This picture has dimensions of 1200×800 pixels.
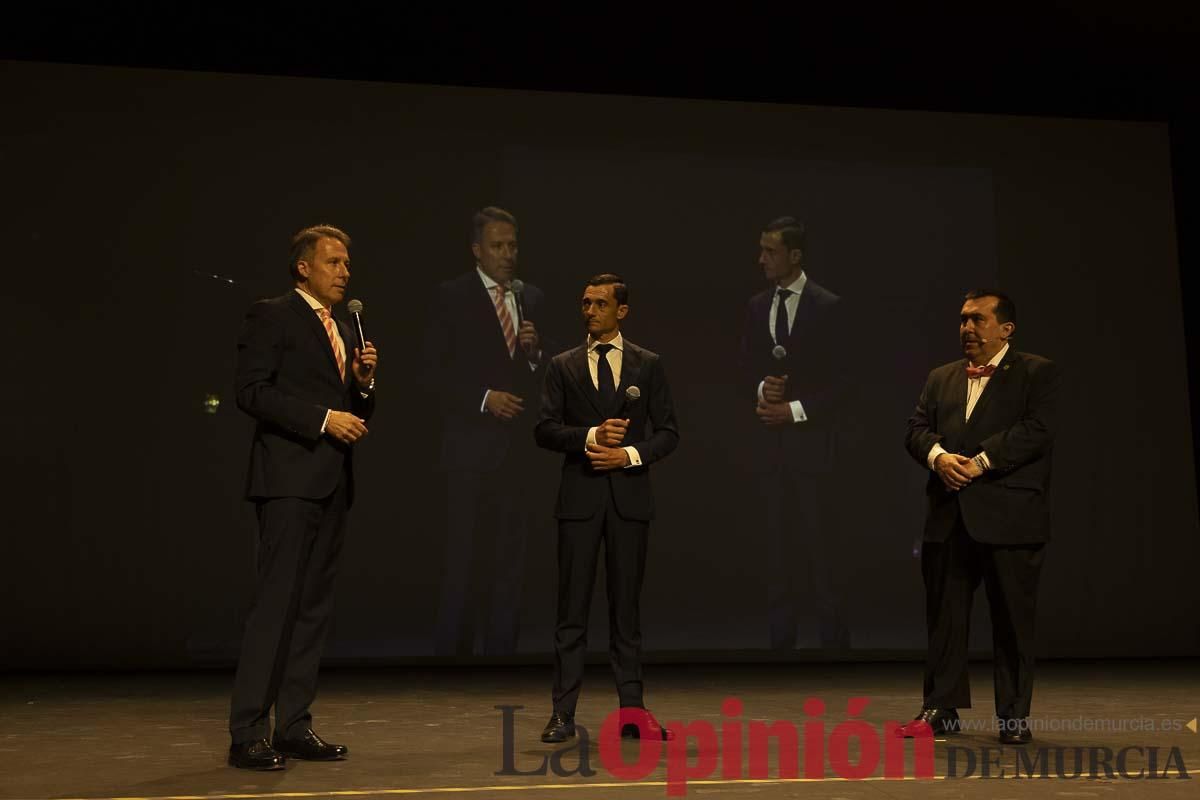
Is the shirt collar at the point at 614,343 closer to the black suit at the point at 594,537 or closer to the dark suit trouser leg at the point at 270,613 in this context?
the black suit at the point at 594,537

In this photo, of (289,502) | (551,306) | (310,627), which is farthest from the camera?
(551,306)

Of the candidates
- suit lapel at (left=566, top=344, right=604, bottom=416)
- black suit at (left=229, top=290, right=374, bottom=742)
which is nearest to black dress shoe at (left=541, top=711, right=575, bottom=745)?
black suit at (left=229, top=290, right=374, bottom=742)

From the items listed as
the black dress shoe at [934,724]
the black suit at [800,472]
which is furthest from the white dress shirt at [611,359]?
the black suit at [800,472]

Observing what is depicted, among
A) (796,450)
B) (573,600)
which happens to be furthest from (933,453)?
(796,450)

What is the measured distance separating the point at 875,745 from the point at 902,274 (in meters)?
3.48

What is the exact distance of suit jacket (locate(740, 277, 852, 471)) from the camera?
6.21 meters

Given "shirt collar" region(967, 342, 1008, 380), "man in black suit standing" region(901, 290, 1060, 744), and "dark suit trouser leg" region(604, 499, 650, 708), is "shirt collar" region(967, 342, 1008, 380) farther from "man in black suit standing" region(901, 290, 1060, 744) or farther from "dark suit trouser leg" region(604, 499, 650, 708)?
"dark suit trouser leg" region(604, 499, 650, 708)

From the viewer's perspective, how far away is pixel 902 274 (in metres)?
6.43

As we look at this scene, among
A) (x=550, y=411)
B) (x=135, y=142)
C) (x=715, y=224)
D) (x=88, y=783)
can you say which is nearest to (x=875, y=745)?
(x=550, y=411)

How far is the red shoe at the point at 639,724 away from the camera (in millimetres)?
3559

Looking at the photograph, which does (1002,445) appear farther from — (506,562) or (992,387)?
(506,562)

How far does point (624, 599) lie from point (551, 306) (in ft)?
8.94

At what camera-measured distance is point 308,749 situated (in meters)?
3.19

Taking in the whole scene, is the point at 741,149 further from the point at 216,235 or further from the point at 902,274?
the point at 216,235
